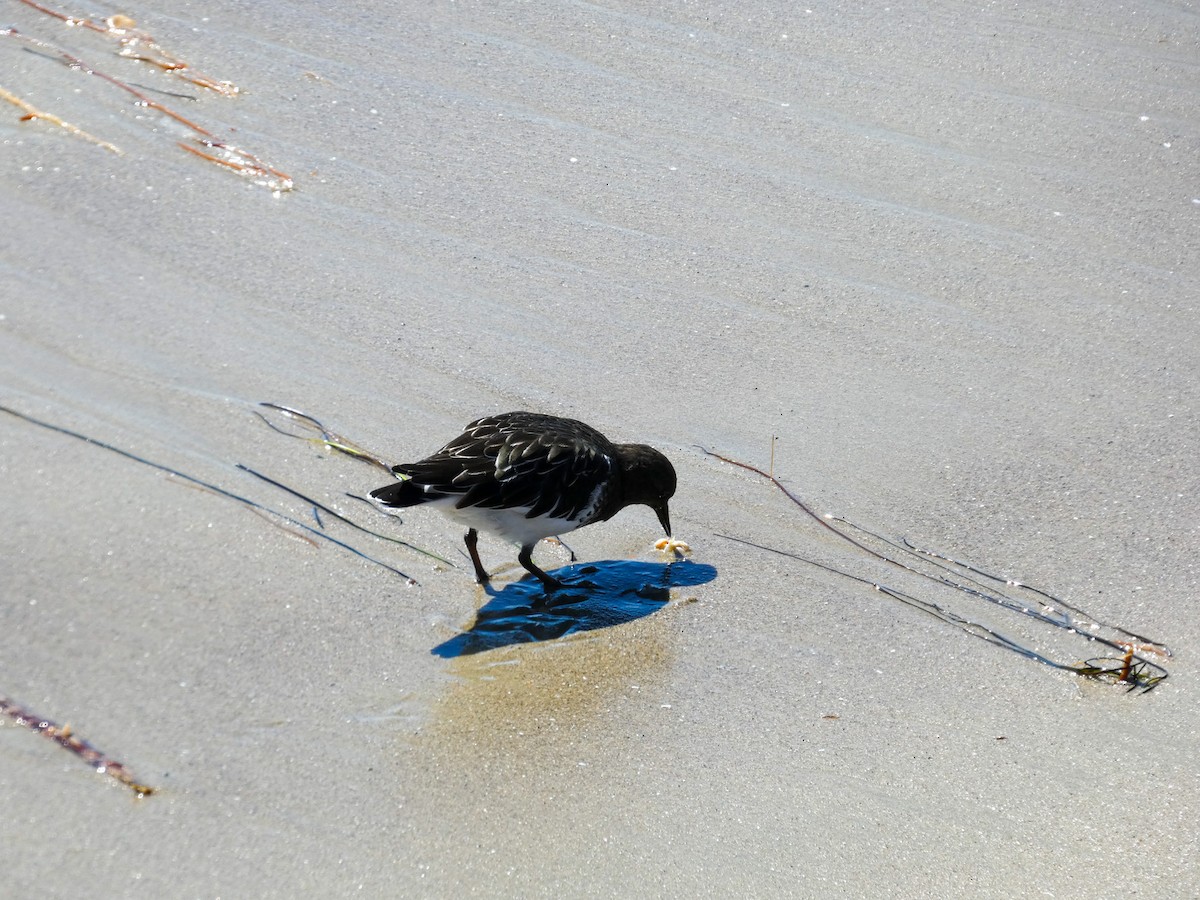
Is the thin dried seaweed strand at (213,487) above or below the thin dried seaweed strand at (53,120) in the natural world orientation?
below

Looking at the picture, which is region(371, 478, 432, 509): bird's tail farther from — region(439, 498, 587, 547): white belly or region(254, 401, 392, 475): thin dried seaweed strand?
region(254, 401, 392, 475): thin dried seaweed strand

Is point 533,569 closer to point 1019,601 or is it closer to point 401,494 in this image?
→ point 401,494

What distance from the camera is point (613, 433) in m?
4.80

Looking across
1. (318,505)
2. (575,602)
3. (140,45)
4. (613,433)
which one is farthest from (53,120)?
(575,602)

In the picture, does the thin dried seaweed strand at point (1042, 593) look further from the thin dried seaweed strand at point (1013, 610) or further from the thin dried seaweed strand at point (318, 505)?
the thin dried seaweed strand at point (318, 505)

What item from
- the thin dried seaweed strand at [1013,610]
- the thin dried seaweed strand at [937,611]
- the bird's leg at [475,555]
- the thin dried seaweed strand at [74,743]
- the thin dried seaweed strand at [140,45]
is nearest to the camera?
the thin dried seaweed strand at [74,743]

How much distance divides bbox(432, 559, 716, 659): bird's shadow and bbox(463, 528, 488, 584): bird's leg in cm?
6

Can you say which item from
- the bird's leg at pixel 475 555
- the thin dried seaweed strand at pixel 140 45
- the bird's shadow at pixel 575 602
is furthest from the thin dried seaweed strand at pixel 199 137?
the bird's shadow at pixel 575 602

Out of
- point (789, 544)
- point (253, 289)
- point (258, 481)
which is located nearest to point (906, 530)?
point (789, 544)

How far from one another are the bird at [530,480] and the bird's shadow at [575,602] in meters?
0.09

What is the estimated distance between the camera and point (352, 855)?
111 inches

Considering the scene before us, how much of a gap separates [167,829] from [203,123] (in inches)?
148

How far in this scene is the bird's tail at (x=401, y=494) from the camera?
3.83 m

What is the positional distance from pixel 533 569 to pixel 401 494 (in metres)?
0.57
